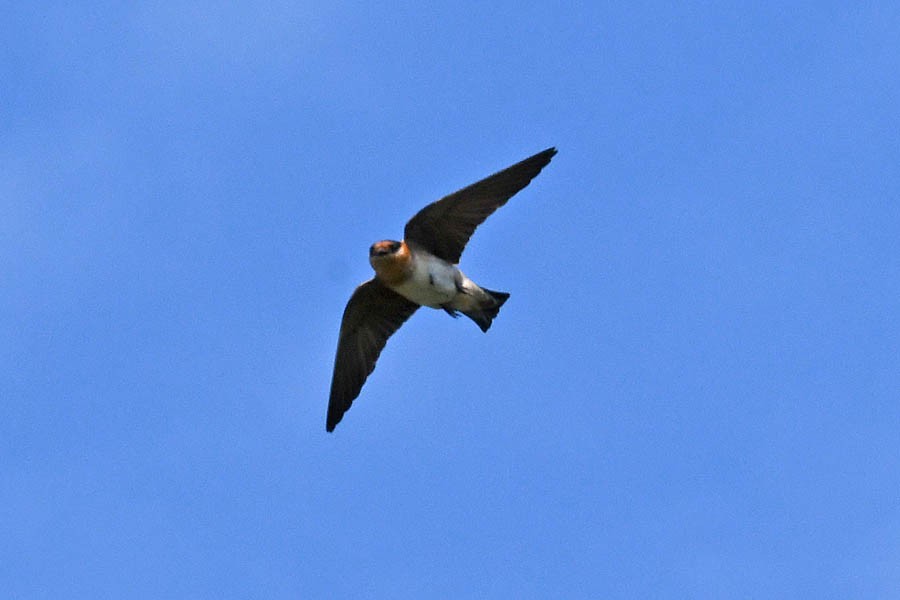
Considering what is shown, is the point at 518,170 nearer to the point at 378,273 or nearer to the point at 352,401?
the point at 378,273

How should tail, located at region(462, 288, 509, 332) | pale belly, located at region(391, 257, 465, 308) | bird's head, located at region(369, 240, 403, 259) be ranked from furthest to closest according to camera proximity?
tail, located at region(462, 288, 509, 332) → pale belly, located at region(391, 257, 465, 308) → bird's head, located at region(369, 240, 403, 259)

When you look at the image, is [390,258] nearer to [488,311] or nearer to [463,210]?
[463,210]

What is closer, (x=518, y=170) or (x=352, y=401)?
(x=518, y=170)

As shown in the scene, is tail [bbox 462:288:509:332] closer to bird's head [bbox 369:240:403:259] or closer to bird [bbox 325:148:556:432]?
bird [bbox 325:148:556:432]

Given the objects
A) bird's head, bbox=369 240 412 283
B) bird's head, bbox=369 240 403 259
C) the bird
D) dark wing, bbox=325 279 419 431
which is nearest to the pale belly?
the bird

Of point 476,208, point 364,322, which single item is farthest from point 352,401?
point 476,208

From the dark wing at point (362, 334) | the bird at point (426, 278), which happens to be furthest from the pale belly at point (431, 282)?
the dark wing at point (362, 334)
